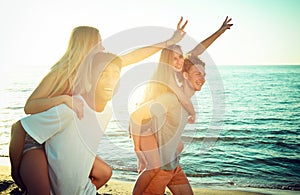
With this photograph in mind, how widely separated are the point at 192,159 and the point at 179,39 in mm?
6711

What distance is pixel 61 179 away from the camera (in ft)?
7.59

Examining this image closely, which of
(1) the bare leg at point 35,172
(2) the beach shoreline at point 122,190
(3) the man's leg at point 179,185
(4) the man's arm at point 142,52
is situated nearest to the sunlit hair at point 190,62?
(4) the man's arm at point 142,52

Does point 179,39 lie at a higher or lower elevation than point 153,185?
higher

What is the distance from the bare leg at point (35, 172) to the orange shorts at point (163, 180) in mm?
1613

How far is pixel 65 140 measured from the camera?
2.27 meters

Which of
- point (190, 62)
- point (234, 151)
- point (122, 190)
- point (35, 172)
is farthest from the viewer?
point (234, 151)

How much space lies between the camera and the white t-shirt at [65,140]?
2230 mm

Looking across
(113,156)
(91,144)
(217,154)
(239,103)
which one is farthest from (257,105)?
(91,144)

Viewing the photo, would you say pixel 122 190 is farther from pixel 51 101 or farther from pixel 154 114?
pixel 51 101

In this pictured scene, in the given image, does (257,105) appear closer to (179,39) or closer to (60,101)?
(179,39)

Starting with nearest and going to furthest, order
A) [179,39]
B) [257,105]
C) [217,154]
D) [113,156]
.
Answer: [179,39] < [113,156] < [217,154] < [257,105]

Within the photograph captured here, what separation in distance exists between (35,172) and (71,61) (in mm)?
819

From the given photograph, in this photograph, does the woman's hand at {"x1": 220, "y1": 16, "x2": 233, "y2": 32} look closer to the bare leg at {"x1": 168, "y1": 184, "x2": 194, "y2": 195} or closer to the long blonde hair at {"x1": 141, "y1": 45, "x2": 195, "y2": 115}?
the long blonde hair at {"x1": 141, "y1": 45, "x2": 195, "y2": 115}

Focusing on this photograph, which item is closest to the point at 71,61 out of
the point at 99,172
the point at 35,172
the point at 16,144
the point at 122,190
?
the point at 16,144
